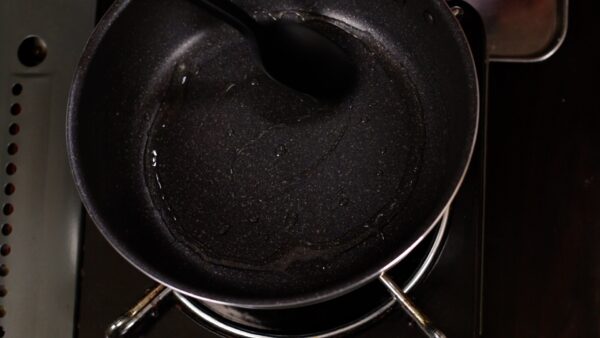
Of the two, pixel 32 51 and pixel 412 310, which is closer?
pixel 412 310

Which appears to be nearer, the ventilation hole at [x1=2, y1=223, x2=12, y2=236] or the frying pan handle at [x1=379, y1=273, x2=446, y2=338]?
the frying pan handle at [x1=379, y1=273, x2=446, y2=338]

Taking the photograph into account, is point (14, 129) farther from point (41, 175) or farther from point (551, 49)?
point (551, 49)

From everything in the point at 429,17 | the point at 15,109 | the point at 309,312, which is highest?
the point at 429,17

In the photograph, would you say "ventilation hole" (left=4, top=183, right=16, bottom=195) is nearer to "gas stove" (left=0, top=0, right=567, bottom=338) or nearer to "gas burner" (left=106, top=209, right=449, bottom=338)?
"gas stove" (left=0, top=0, right=567, bottom=338)

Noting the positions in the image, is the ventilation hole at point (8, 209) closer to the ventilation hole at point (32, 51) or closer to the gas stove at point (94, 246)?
the gas stove at point (94, 246)

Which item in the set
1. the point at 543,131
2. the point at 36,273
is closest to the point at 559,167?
the point at 543,131

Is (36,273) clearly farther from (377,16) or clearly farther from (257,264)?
(377,16)

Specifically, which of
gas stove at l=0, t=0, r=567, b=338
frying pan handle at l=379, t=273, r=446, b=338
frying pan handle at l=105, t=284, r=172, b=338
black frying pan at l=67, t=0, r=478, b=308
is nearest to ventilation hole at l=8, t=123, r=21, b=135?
gas stove at l=0, t=0, r=567, b=338

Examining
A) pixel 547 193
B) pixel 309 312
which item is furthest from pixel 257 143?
pixel 547 193
